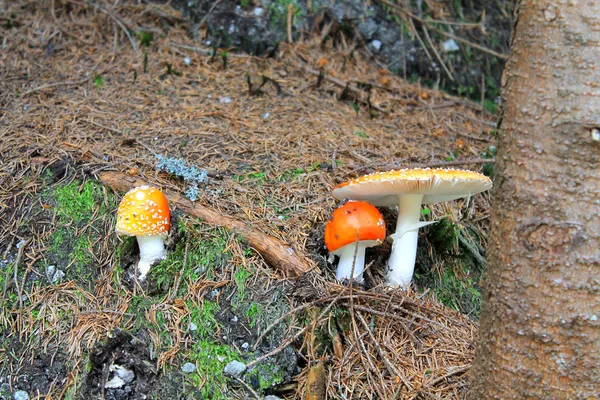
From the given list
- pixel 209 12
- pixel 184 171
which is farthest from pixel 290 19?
pixel 184 171

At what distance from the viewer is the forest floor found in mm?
2842

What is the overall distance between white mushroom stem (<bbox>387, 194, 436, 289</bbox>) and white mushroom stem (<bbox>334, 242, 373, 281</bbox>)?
201mm

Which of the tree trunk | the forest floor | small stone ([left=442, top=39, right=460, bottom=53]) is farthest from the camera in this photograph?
small stone ([left=442, top=39, right=460, bottom=53])

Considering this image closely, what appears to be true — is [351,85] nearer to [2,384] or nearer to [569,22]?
[569,22]

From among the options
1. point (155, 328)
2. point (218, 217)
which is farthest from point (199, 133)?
point (155, 328)

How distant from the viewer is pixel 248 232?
10.6 ft

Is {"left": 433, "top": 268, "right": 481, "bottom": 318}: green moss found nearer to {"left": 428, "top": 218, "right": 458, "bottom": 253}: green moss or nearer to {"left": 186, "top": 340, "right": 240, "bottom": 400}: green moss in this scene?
{"left": 428, "top": 218, "right": 458, "bottom": 253}: green moss

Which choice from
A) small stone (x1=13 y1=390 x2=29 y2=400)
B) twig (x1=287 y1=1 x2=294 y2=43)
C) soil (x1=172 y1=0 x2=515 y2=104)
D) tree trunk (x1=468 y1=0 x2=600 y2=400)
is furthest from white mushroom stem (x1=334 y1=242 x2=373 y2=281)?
twig (x1=287 y1=1 x2=294 y2=43)

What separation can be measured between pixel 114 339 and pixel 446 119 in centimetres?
348

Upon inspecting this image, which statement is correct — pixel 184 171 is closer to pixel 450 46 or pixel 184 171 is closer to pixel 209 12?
pixel 209 12

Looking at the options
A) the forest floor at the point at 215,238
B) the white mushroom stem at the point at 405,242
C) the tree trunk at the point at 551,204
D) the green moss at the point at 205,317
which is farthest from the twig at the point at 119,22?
the tree trunk at the point at 551,204

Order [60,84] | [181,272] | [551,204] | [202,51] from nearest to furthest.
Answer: [551,204] → [181,272] → [60,84] → [202,51]

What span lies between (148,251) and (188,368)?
2.33 ft

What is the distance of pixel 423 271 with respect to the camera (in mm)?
3541
